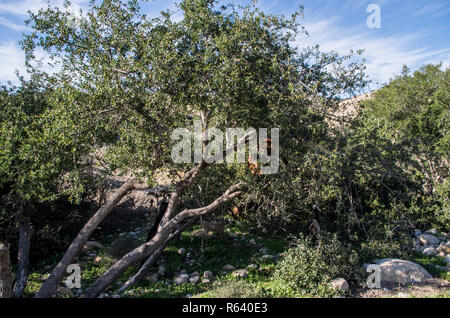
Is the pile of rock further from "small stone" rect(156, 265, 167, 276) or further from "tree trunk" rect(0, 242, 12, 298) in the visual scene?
"tree trunk" rect(0, 242, 12, 298)

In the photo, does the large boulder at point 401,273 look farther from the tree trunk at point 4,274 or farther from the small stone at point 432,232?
the tree trunk at point 4,274

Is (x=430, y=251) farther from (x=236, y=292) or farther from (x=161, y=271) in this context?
(x=161, y=271)

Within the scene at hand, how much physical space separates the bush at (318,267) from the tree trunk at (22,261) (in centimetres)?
519

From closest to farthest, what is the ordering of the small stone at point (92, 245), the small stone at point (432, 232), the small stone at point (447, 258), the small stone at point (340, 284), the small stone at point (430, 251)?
1. the small stone at point (340, 284)
2. the small stone at point (447, 258)
3. the small stone at point (430, 251)
4. the small stone at point (92, 245)
5. the small stone at point (432, 232)

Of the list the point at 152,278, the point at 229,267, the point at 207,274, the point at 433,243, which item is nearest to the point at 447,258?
the point at 433,243

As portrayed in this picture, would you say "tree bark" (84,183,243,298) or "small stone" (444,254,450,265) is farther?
"small stone" (444,254,450,265)

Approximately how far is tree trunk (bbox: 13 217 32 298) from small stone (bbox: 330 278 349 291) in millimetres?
6180

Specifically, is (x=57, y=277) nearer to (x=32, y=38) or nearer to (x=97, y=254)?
(x=97, y=254)

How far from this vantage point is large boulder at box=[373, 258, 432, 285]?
23.2 ft
